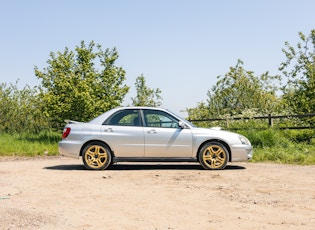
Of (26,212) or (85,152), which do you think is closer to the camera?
(26,212)

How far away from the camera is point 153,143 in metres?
11.4

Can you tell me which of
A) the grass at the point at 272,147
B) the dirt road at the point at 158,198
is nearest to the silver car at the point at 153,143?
the dirt road at the point at 158,198

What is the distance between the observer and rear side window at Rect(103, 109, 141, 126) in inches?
457

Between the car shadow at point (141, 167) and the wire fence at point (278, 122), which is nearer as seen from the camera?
the car shadow at point (141, 167)

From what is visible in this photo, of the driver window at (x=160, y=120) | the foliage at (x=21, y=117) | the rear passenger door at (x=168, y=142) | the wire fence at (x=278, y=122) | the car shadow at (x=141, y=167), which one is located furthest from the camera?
the foliage at (x=21, y=117)

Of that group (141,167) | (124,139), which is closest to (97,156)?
(124,139)

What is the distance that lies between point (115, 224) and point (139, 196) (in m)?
2.07

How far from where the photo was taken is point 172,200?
711 cm

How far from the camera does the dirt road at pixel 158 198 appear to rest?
5590 mm

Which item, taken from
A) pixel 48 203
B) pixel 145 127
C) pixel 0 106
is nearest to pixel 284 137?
pixel 145 127

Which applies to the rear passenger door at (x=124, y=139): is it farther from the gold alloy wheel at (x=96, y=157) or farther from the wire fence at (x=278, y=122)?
the wire fence at (x=278, y=122)

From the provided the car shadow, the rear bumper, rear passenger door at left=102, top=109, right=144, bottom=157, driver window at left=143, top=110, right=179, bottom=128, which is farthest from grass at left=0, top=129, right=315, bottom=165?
the rear bumper

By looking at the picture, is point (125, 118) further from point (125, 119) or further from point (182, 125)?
point (182, 125)

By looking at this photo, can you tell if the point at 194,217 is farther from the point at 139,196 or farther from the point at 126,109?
the point at 126,109
